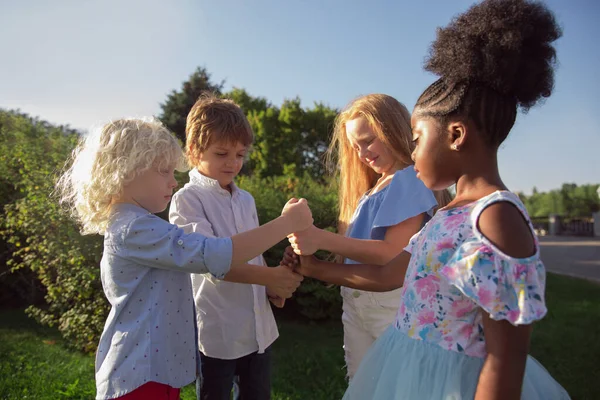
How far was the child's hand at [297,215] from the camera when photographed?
2.24 meters

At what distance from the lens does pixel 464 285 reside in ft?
4.33

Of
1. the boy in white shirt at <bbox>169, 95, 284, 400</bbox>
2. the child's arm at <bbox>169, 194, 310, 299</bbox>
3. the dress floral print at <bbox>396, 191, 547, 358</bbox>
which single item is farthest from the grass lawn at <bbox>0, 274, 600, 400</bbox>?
the dress floral print at <bbox>396, 191, 547, 358</bbox>

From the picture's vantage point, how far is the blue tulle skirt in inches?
55.1

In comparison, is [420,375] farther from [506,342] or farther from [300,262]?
[300,262]

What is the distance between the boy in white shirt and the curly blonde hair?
41 cm

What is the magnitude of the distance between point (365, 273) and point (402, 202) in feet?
1.20

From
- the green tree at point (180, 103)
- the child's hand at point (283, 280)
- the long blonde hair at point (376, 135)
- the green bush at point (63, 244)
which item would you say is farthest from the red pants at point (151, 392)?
the green tree at point (180, 103)

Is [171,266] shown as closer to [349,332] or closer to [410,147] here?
[349,332]

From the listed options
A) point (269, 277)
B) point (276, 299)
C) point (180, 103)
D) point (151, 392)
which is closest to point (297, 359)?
point (276, 299)

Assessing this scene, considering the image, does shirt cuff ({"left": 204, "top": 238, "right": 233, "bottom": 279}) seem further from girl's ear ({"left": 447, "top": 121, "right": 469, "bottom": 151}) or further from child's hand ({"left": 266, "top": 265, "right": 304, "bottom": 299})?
girl's ear ({"left": 447, "top": 121, "right": 469, "bottom": 151})

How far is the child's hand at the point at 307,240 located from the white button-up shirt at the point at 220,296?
1.04 feet

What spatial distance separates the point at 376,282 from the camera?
2.18m

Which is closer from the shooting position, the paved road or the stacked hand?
the stacked hand

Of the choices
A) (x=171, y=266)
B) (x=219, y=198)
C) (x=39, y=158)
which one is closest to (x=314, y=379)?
(x=219, y=198)
